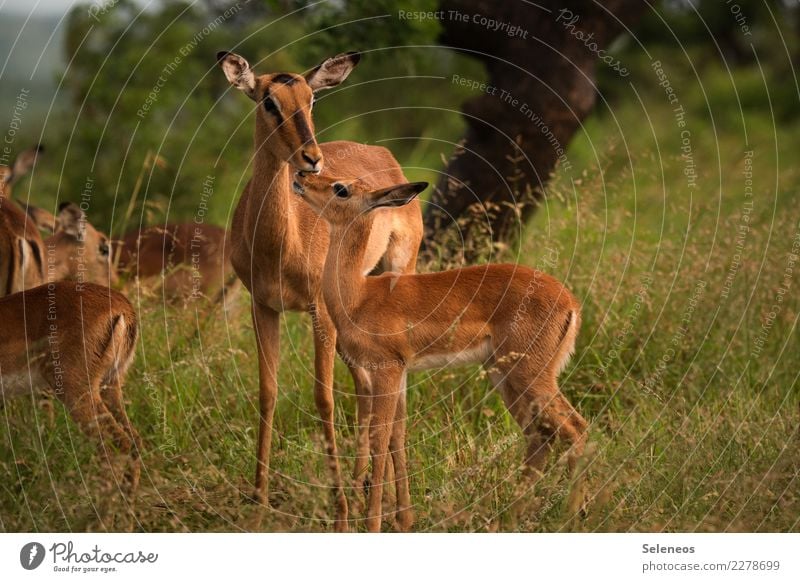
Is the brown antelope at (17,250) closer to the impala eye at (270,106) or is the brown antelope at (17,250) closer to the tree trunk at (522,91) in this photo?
the impala eye at (270,106)

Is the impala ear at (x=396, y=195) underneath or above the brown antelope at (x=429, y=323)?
above

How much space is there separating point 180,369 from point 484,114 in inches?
113

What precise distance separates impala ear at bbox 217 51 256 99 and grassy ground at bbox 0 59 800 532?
4.48 ft

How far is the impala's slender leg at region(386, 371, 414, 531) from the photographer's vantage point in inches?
204

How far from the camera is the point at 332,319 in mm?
5121

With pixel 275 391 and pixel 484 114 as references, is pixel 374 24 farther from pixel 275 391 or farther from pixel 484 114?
pixel 275 391

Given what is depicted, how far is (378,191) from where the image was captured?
4.92 m

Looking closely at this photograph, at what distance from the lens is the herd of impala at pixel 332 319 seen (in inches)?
199

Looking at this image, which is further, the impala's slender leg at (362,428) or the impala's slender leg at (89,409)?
the impala's slender leg at (89,409)

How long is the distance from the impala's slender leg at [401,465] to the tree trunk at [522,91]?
273cm

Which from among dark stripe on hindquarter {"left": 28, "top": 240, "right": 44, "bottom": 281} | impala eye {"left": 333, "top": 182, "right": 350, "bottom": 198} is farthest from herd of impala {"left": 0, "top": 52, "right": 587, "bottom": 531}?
dark stripe on hindquarter {"left": 28, "top": 240, "right": 44, "bottom": 281}

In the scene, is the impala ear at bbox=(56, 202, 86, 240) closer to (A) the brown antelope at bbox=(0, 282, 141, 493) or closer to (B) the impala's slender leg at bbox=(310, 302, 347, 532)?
(A) the brown antelope at bbox=(0, 282, 141, 493)

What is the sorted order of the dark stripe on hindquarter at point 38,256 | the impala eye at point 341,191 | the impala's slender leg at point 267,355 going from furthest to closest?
the dark stripe on hindquarter at point 38,256 < the impala's slender leg at point 267,355 < the impala eye at point 341,191

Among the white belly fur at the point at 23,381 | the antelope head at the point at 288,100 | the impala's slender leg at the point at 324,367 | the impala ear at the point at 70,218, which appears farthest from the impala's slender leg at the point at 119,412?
the impala ear at the point at 70,218
